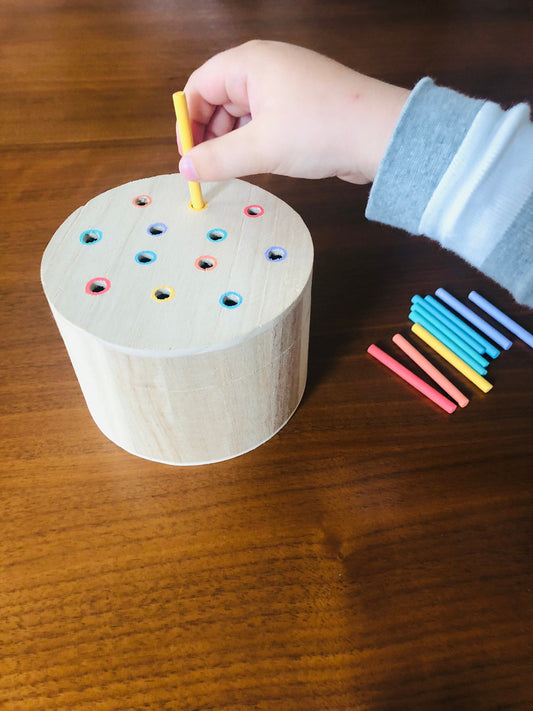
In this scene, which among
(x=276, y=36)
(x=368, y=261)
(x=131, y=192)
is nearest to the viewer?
(x=131, y=192)

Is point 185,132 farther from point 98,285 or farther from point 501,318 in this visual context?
point 501,318

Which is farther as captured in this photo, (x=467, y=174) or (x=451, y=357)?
(x=451, y=357)

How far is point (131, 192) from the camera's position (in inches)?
19.7

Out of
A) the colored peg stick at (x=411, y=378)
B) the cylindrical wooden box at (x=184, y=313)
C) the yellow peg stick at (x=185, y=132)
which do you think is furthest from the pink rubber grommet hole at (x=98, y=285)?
the colored peg stick at (x=411, y=378)

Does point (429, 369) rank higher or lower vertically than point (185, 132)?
lower

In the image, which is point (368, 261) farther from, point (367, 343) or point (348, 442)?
point (348, 442)

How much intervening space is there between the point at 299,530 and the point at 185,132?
1.00ft

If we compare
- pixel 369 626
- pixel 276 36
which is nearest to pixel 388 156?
pixel 369 626

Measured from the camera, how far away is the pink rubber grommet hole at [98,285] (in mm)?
429

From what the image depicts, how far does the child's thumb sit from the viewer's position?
446 millimetres

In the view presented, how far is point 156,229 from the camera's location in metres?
0.47

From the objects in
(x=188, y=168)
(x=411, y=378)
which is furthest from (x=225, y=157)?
(x=411, y=378)

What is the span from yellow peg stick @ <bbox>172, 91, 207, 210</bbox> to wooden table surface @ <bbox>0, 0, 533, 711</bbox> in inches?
6.2

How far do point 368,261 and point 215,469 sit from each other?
27 centimetres
